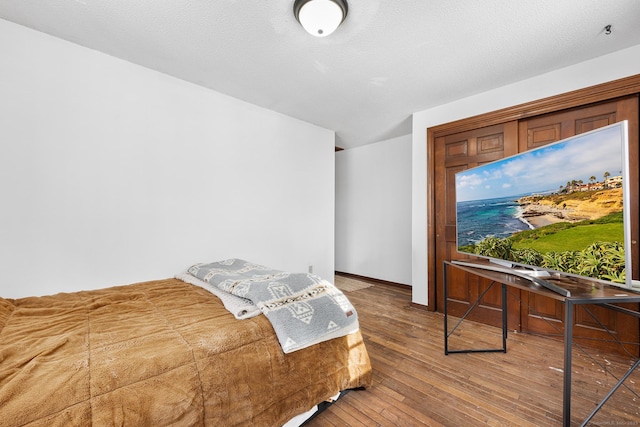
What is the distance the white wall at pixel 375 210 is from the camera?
4312 mm

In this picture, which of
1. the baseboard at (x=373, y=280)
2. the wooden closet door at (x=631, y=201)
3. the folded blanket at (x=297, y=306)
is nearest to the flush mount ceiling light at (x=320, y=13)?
the folded blanket at (x=297, y=306)

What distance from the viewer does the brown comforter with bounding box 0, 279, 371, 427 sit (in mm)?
910

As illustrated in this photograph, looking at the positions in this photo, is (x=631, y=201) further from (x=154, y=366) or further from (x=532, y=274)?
(x=154, y=366)

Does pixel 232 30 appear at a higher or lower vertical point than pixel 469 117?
higher

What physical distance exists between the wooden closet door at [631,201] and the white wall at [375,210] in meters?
1.74

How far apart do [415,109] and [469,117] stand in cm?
64

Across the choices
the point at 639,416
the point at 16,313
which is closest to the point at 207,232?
the point at 16,313

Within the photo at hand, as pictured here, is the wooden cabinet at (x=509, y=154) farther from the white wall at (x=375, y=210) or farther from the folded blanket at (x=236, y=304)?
the folded blanket at (x=236, y=304)

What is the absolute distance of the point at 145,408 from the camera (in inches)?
38.2

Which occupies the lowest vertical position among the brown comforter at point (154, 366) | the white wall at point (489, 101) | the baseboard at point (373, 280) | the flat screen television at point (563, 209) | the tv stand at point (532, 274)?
the baseboard at point (373, 280)

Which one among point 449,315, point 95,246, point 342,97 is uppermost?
point 342,97

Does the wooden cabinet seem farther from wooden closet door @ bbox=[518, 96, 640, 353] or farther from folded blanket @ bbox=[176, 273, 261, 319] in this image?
folded blanket @ bbox=[176, 273, 261, 319]

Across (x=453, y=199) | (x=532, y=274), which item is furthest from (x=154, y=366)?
(x=453, y=199)

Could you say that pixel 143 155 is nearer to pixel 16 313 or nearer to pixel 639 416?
pixel 16 313
